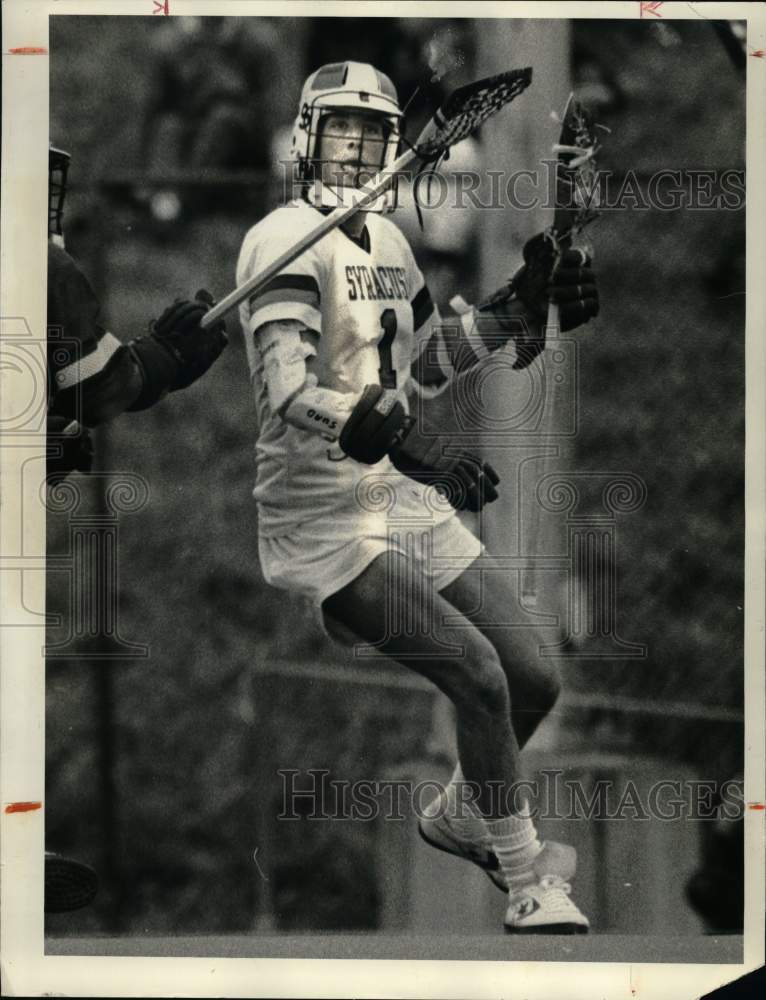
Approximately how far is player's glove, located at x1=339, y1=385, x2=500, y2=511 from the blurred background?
0.09 metres

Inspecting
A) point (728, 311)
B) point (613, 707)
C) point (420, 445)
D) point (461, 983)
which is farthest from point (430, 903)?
point (728, 311)

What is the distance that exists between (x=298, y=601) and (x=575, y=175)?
131 centimetres

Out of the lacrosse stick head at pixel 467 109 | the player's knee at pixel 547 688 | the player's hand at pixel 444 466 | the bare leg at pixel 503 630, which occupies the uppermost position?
the lacrosse stick head at pixel 467 109

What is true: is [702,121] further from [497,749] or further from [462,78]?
[497,749]

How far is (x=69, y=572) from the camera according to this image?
4367 mm

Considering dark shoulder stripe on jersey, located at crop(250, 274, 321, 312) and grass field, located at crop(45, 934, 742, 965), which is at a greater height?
dark shoulder stripe on jersey, located at crop(250, 274, 321, 312)

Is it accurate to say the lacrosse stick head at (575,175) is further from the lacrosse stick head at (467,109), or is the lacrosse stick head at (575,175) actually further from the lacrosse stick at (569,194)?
the lacrosse stick head at (467,109)

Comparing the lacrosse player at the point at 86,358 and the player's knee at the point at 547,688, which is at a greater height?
the lacrosse player at the point at 86,358

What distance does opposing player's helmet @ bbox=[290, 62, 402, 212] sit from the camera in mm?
4320

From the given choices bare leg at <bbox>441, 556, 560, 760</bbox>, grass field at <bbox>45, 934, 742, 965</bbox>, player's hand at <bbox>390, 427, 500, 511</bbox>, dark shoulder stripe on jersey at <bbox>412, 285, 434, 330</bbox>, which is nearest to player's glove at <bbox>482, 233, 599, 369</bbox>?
dark shoulder stripe on jersey at <bbox>412, 285, 434, 330</bbox>

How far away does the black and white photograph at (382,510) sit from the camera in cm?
434

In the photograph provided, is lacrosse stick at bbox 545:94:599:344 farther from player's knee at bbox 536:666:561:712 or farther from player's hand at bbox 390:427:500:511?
player's knee at bbox 536:666:561:712

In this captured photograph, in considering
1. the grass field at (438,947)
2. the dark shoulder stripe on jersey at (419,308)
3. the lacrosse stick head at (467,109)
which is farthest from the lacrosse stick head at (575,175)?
the grass field at (438,947)

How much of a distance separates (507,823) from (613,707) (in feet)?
1.33
